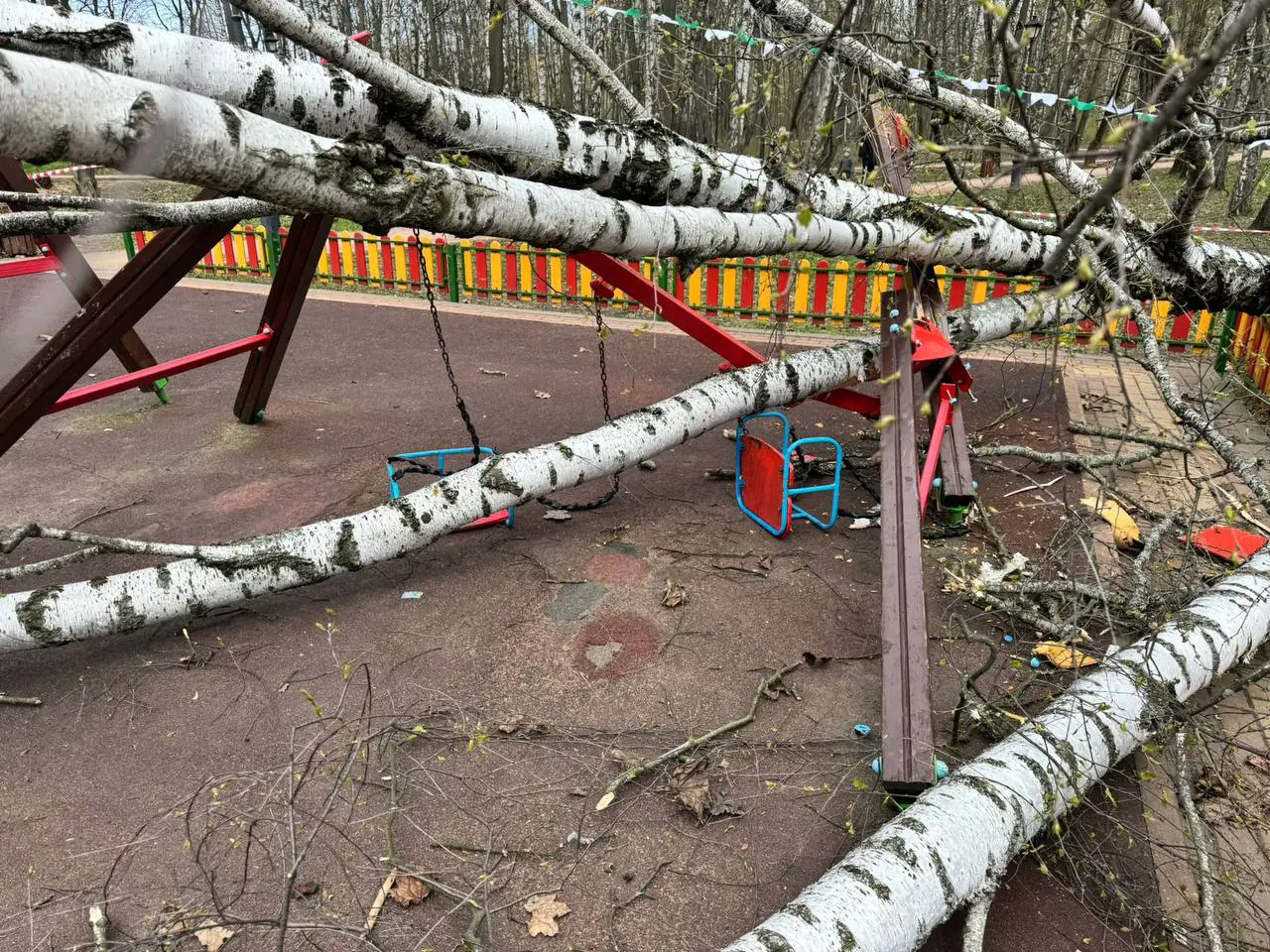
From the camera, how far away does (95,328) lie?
483 centimetres

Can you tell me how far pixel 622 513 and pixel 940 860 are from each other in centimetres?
342

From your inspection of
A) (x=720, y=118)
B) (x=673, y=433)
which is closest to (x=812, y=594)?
(x=673, y=433)

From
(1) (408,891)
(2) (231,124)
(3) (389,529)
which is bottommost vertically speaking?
(1) (408,891)

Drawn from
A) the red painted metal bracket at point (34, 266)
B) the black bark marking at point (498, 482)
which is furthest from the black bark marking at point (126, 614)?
the red painted metal bracket at point (34, 266)

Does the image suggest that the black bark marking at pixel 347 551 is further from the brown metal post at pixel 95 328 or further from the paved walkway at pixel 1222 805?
the paved walkway at pixel 1222 805

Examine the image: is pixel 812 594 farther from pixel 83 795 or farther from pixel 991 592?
pixel 83 795

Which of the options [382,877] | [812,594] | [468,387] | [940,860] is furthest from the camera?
[468,387]

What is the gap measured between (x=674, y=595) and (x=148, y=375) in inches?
165

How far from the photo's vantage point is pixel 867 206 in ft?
15.9

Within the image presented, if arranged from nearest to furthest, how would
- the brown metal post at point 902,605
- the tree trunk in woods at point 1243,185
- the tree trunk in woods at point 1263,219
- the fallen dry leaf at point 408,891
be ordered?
the fallen dry leaf at point 408,891 < the brown metal post at point 902,605 < the tree trunk in woods at point 1263,219 < the tree trunk in woods at point 1243,185

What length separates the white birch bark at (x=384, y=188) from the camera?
200 cm

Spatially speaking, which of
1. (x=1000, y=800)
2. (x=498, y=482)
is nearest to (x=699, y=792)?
(x=1000, y=800)

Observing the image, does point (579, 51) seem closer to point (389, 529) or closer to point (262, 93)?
point (262, 93)

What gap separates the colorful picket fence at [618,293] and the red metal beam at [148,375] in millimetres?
2523
